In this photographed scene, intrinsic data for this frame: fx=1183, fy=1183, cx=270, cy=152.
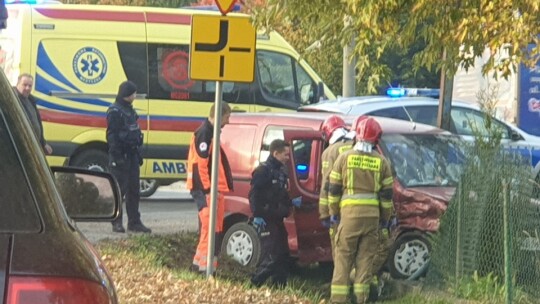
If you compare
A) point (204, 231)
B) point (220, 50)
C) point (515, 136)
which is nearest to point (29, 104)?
point (204, 231)

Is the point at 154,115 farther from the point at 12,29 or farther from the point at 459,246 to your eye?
the point at 459,246

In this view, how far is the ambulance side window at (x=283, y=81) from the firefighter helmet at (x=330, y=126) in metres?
7.13

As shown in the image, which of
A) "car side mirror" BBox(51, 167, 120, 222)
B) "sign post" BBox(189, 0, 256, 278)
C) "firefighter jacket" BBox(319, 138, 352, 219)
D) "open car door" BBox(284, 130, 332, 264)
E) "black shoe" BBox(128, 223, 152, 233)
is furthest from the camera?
"black shoe" BBox(128, 223, 152, 233)

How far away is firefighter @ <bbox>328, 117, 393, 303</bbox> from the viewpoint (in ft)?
32.6

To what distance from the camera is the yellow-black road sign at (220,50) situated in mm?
9500

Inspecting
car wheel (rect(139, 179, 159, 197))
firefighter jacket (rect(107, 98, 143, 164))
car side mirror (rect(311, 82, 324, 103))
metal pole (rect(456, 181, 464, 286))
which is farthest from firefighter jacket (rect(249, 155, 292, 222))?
car side mirror (rect(311, 82, 324, 103))

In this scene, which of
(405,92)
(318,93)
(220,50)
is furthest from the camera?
(405,92)

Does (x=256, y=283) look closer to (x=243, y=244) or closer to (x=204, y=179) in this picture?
(x=243, y=244)

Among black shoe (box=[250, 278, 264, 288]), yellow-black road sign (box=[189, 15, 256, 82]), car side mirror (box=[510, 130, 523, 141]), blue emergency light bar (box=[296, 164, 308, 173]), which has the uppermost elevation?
yellow-black road sign (box=[189, 15, 256, 82])

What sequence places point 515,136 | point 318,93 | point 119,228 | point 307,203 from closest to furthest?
point 307,203, point 119,228, point 515,136, point 318,93

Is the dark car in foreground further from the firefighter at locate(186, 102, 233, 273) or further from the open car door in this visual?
the open car door

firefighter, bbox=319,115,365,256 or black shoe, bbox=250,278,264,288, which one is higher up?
firefighter, bbox=319,115,365,256

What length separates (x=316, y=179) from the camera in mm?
11812

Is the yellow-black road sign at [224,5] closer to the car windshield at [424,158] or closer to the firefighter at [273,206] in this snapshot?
the firefighter at [273,206]
